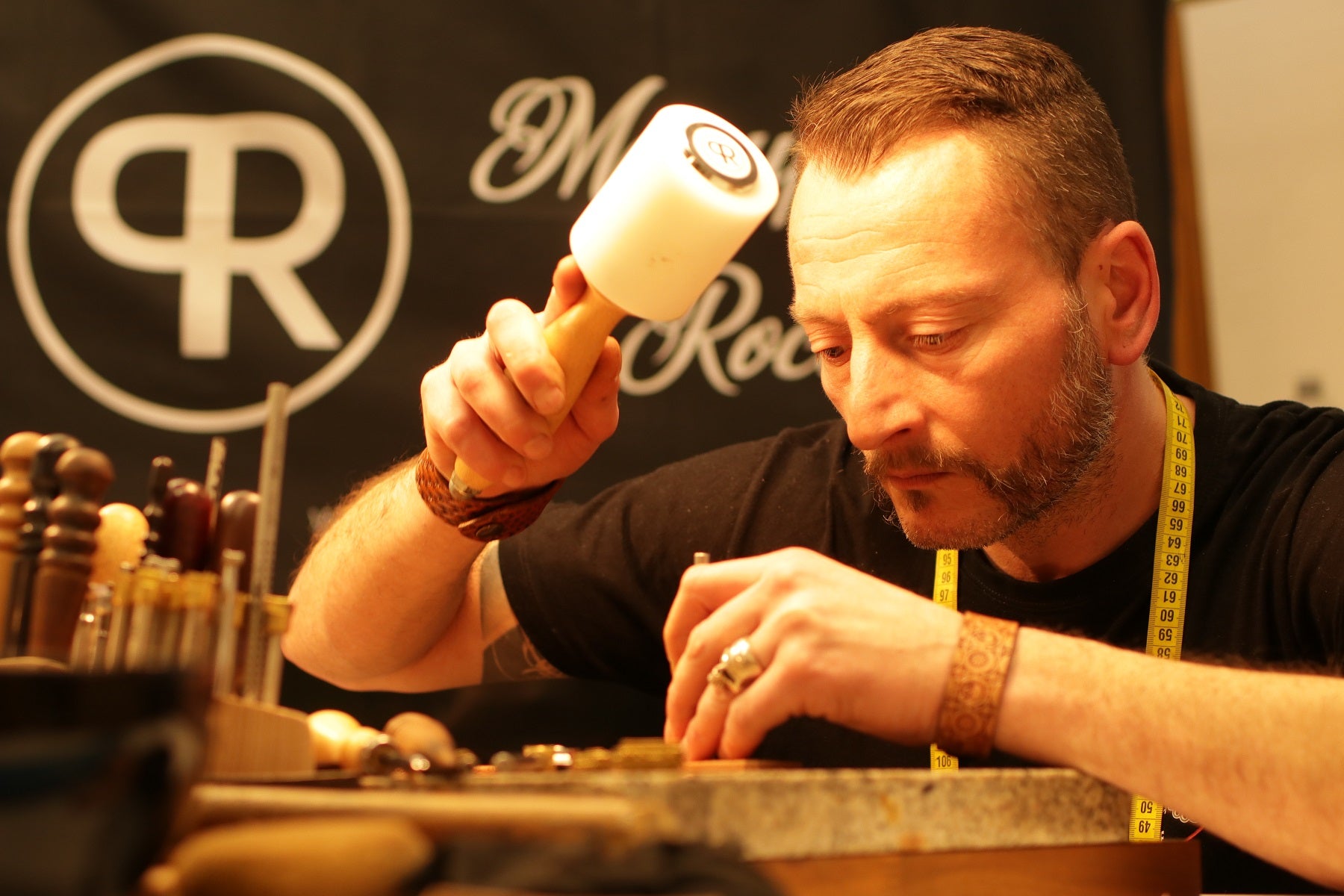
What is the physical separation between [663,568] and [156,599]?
3.56 feet

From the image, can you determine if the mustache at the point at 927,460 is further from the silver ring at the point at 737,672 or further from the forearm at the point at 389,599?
the forearm at the point at 389,599

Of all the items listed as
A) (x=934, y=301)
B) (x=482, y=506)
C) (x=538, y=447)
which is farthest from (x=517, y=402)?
(x=934, y=301)

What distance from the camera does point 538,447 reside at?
1.29m

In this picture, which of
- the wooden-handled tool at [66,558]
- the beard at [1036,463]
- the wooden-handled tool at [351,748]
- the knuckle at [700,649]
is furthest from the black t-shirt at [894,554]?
the wooden-handled tool at [66,558]

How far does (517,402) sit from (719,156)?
0.33 metres

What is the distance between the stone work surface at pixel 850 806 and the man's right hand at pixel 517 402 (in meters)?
0.57

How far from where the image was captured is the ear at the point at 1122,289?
1.52m

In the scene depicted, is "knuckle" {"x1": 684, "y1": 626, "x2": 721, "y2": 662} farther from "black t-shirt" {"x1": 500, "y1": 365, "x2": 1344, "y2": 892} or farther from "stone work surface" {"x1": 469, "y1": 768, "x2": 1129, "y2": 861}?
"black t-shirt" {"x1": 500, "y1": 365, "x2": 1344, "y2": 892}

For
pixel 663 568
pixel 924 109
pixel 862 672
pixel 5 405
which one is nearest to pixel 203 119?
pixel 5 405

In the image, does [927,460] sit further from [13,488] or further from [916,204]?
[13,488]

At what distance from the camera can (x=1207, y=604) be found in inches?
57.5

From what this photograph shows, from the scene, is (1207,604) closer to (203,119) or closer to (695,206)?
(695,206)

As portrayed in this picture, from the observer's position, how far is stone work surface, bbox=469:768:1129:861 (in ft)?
2.16

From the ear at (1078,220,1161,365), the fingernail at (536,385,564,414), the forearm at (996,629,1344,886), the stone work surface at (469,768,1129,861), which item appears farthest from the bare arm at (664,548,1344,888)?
the ear at (1078,220,1161,365)
